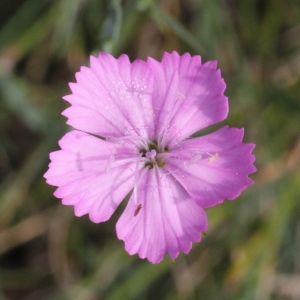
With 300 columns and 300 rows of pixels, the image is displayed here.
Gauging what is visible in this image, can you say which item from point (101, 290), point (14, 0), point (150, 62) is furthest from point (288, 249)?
point (14, 0)

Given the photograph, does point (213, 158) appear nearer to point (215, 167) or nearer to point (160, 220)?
point (215, 167)

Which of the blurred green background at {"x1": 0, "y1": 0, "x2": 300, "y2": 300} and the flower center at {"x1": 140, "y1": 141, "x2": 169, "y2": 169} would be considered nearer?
the flower center at {"x1": 140, "y1": 141, "x2": 169, "y2": 169}

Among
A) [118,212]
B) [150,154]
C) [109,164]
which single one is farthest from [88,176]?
[118,212]

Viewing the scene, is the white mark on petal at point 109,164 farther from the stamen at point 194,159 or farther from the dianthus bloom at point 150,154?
the stamen at point 194,159

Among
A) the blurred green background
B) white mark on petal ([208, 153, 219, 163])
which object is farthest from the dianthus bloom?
the blurred green background

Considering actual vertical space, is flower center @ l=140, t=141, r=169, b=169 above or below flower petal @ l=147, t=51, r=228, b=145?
below

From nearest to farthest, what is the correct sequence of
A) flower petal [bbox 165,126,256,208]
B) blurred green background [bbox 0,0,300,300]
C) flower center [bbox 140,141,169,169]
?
flower petal [bbox 165,126,256,208] → flower center [bbox 140,141,169,169] → blurred green background [bbox 0,0,300,300]

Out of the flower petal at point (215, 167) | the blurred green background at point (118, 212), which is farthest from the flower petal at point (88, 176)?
the blurred green background at point (118, 212)

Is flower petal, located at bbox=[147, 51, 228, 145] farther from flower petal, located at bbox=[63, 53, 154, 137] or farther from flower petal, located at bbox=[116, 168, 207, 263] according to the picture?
flower petal, located at bbox=[116, 168, 207, 263]
